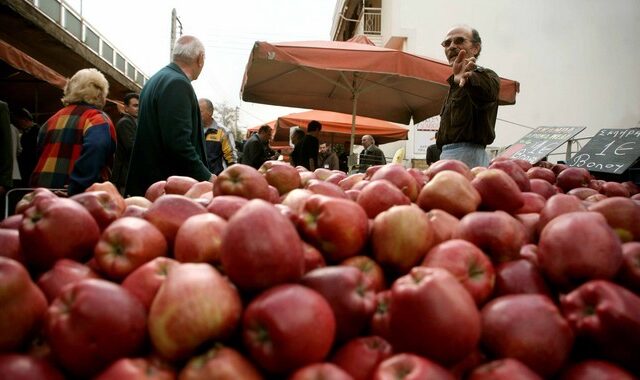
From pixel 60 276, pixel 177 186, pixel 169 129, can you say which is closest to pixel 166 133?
pixel 169 129

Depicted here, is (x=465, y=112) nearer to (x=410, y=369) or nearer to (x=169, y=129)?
(x=169, y=129)

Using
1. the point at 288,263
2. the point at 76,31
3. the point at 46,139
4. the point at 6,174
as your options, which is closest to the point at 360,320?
the point at 288,263

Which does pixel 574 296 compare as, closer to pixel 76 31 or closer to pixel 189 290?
pixel 189 290

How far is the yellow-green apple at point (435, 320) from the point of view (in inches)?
36.9

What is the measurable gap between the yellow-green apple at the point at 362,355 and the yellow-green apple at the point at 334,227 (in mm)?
304

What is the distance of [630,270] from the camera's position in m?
1.17

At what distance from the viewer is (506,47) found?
1486 centimetres

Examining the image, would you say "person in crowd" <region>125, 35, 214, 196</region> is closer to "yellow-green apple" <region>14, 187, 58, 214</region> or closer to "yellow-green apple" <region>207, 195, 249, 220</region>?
"yellow-green apple" <region>14, 187, 58, 214</region>

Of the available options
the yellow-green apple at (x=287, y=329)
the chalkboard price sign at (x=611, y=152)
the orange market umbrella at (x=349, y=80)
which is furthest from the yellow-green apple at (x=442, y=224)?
the orange market umbrella at (x=349, y=80)

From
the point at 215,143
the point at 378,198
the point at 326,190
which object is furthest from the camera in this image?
the point at 215,143

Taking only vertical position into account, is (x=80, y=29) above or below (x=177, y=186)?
above

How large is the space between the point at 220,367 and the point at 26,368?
1.27ft

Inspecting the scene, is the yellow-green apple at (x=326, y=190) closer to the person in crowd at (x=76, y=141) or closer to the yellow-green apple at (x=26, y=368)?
→ the yellow-green apple at (x=26, y=368)

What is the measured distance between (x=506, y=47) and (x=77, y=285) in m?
16.1
